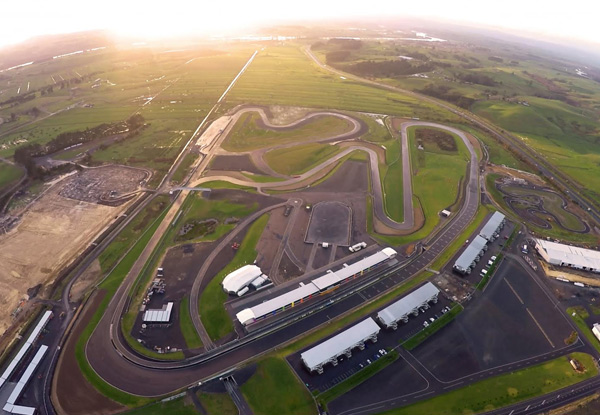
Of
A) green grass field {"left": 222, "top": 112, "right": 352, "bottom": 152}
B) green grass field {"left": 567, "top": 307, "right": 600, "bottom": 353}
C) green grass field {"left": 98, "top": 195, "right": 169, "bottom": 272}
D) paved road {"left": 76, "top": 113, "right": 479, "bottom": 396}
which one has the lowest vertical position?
green grass field {"left": 567, "top": 307, "right": 600, "bottom": 353}

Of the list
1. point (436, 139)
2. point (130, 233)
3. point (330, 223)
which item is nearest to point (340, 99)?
point (436, 139)

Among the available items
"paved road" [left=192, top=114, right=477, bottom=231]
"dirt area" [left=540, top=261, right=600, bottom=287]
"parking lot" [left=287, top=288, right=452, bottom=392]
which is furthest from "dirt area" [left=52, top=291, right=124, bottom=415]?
"dirt area" [left=540, top=261, right=600, bottom=287]

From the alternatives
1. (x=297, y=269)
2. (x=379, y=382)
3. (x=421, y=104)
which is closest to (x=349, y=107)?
(x=421, y=104)

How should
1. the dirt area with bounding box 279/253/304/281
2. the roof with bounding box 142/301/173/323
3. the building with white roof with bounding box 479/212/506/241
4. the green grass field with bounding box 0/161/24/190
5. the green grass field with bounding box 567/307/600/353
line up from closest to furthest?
the green grass field with bounding box 567/307/600/353 → the roof with bounding box 142/301/173/323 → the dirt area with bounding box 279/253/304/281 → the building with white roof with bounding box 479/212/506/241 → the green grass field with bounding box 0/161/24/190

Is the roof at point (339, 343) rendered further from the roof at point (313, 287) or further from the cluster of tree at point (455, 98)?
the cluster of tree at point (455, 98)

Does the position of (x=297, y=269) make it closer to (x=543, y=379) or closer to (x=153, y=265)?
(x=153, y=265)

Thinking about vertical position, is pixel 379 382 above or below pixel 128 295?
below

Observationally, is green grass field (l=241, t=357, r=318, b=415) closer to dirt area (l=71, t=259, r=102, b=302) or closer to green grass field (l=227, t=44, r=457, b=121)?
dirt area (l=71, t=259, r=102, b=302)
